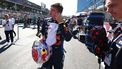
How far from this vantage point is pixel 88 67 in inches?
454

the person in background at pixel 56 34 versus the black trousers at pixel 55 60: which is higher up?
the person in background at pixel 56 34

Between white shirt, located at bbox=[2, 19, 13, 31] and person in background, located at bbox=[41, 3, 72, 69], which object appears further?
white shirt, located at bbox=[2, 19, 13, 31]

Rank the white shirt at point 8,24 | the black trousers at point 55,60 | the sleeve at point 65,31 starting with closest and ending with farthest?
1. the sleeve at point 65,31
2. the black trousers at point 55,60
3. the white shirt at point 8,24

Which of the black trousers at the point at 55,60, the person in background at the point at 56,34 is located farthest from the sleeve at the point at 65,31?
the black trousers at the point at 55,60

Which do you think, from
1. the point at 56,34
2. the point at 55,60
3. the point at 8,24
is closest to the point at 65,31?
the point at 56,34

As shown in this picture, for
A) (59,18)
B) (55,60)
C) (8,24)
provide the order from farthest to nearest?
(8,24) < (55,60) < (59,18)

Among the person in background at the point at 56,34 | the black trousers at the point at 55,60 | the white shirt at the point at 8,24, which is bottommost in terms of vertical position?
the white shirt at the point at 8,24

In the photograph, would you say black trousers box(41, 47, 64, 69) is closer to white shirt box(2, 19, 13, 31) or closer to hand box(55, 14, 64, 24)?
hand box(55, 14, 64, 24)

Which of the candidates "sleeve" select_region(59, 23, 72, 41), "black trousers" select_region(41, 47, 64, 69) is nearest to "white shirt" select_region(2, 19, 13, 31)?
"black trousers" select_region(41, 47, 64, 69)

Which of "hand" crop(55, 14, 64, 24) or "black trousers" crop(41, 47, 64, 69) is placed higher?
"hand" crop(55, 14, 64, 24)

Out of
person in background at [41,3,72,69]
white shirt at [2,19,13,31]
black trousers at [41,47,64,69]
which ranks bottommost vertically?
white shirt at [2,19,13,31]

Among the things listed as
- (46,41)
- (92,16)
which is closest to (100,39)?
(46,41)

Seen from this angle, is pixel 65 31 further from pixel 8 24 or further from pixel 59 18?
pixel 8 24

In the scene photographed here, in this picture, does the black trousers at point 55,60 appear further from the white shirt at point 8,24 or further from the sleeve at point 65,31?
the white shirt at point 8,24
